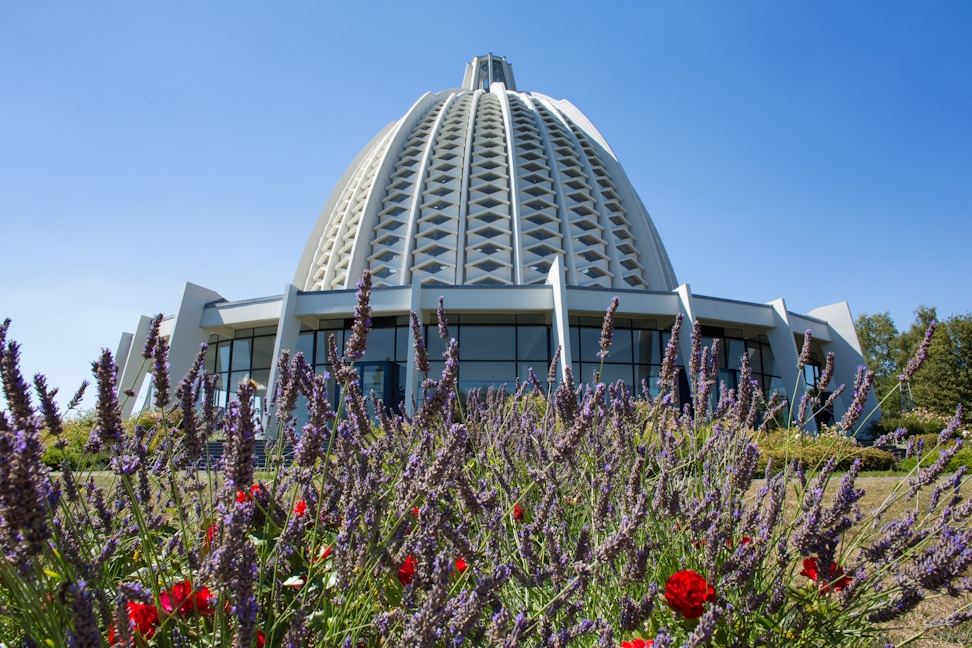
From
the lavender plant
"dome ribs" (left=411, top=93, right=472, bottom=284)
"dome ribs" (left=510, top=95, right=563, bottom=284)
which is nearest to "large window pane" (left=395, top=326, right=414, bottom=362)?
"dome ribs" (left=411, top=93, right=472, bottom=284)

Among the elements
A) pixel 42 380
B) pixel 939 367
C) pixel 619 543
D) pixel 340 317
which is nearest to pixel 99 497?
pixel 42 380

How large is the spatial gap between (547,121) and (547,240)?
10.8 m

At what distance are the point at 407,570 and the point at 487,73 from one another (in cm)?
4267

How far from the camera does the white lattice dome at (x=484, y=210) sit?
24109 mm

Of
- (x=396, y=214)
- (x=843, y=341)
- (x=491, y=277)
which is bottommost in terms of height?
(x=843, y=341)

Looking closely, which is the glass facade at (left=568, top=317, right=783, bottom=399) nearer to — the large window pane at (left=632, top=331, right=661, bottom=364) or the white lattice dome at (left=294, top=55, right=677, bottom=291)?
the large window pane at (left=632, top=331, right=661, bottom=364)

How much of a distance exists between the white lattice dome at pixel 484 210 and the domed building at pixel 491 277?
0.09 meters

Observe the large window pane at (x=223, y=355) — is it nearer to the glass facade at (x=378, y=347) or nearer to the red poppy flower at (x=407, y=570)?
the glass facade at (x=378, y=347)

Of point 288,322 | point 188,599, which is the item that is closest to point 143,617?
point 188,599

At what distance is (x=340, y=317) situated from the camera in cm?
1855

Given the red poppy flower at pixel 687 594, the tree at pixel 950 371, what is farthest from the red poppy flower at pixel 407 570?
the tree at pixel 950 371

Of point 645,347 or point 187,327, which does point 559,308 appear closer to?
point 645,347

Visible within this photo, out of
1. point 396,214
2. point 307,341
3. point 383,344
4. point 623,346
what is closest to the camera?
point 383,344

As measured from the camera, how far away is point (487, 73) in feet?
132
